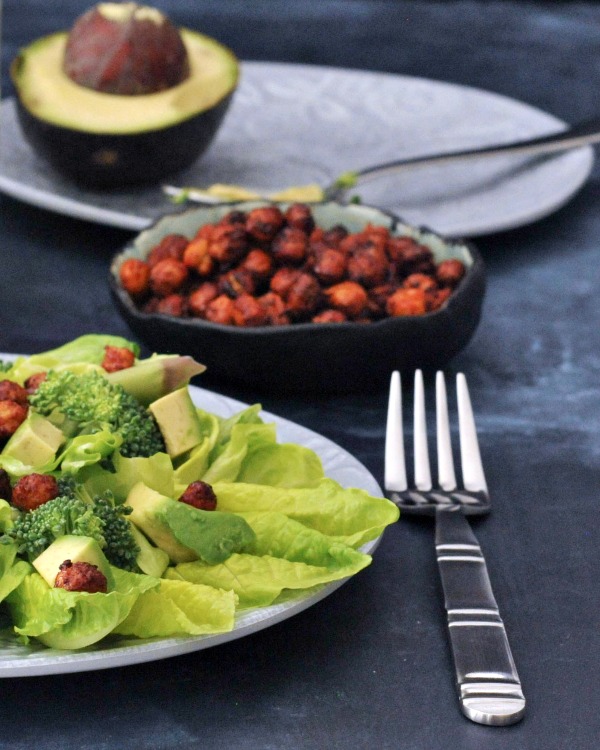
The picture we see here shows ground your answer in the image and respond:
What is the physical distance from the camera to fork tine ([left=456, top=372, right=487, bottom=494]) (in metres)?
1.34

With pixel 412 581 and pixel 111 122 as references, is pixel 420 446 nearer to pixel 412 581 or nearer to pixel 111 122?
pixel 412 581

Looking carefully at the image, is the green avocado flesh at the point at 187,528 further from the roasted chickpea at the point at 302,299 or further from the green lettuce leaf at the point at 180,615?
the roasted chickpea at the point at 302,299

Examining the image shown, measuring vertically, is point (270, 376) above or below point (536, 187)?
above

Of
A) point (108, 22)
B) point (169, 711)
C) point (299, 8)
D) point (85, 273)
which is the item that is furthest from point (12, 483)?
point (299, 8)

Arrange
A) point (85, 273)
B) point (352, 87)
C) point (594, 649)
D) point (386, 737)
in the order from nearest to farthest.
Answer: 1. point (386, 737)
2. point (594, 649)
3. point (85, 273)
4. point (352, 87)

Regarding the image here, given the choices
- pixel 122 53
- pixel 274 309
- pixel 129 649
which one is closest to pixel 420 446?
pixel 274 309

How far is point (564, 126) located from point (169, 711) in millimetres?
1652

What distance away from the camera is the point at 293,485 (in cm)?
122

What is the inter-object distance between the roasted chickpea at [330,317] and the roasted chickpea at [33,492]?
1.74 feet

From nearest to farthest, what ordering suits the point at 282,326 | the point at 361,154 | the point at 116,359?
the point at 116,359
the point at 282,326
the point at 361,154

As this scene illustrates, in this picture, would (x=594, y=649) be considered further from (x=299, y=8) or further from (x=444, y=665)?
(x=299, y=8)

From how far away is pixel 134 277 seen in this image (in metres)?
1.62

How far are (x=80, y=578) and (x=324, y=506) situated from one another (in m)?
0.26

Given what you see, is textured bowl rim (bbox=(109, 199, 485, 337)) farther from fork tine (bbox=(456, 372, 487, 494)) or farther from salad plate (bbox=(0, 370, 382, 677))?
salad plate (bbox=(0, 370, 382, 677))
